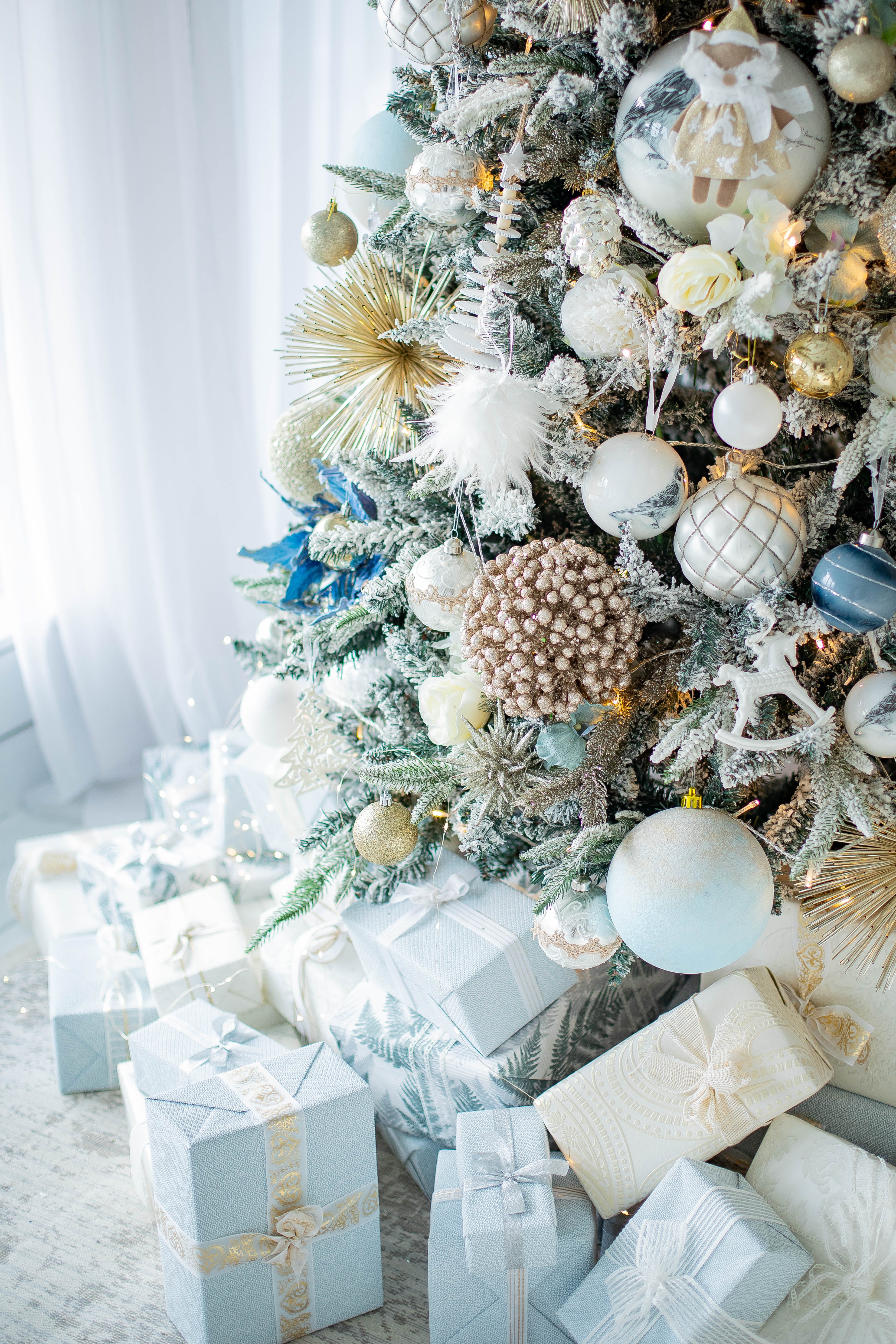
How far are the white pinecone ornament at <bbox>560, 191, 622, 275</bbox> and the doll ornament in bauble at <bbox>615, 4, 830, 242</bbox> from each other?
3 cm

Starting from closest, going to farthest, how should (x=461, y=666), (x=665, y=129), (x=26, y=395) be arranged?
(x=665, y=129) → (x=461, y=666) → (x=26, y=395)

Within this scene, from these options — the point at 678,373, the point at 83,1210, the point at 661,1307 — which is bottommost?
the point at 83,1210

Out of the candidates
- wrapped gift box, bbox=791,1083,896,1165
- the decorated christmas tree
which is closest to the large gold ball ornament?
the decorated christmas tree

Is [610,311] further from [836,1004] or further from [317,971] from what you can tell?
[317,971]

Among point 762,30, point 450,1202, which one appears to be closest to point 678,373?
point 762,30

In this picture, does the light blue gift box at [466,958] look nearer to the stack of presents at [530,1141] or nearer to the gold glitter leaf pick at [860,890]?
the stack of presents at [530,1141]

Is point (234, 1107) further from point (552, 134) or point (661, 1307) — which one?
point (552, 134)

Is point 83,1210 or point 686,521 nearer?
point 686,521

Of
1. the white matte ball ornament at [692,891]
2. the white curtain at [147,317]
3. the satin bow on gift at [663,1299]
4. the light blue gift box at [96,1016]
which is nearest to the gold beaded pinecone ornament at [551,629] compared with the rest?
the white matte ball ornament at [692,891]

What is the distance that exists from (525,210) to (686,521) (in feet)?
0.95

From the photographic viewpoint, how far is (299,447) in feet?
3.35

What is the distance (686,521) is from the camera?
0.67 metres

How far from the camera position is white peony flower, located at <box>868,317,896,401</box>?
606 mm

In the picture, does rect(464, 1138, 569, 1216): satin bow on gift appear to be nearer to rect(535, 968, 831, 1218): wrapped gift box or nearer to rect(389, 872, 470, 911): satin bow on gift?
rect(535, 968, 831, 1218): wrapped gift box
